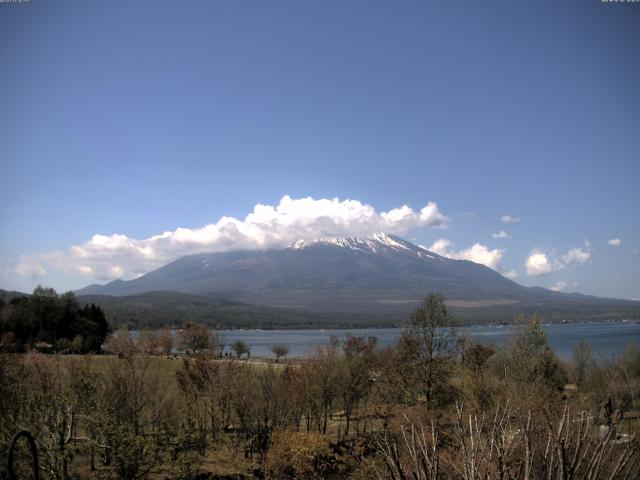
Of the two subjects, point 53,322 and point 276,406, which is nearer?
point 276,406

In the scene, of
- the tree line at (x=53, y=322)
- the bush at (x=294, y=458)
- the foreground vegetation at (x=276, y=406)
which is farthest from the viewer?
the tree line at (x=53, y=322)

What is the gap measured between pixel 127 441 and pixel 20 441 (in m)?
4.37

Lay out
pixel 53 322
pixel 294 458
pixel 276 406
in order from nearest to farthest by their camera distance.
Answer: pixel 294 458 → pixel 276 406 → pixel 53 322

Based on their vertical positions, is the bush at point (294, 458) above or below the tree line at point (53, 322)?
below

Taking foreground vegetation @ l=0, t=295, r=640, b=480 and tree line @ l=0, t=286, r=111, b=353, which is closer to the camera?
foreground vegetation @ l=0, t=295, r=640, b=480

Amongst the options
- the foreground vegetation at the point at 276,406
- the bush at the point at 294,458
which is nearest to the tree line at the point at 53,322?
the foreground vegetation at the point at 276,406

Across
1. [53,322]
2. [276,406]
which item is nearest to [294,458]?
[276,406]

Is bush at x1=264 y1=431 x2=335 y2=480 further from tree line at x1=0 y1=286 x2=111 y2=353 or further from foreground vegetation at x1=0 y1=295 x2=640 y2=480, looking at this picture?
tree line at x1=0 y1=286 x2=111 y2=353

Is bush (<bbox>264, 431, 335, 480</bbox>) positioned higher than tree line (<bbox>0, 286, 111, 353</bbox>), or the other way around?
tree line (<bbox>0, 286, 111, 353</bbox>)

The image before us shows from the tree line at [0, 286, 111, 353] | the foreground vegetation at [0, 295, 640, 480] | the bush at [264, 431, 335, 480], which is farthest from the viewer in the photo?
the tree line at [0, 286, 111, 353]

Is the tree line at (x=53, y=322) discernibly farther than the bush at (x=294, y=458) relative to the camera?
Yes

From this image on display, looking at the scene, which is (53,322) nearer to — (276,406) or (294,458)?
(276,406)

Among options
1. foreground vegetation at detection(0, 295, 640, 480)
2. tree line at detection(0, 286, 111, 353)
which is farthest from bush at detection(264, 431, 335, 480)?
tree line at detection(0, 286, 111, 353)

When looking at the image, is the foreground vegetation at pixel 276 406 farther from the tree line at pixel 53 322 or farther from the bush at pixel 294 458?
the tree line at pixel 53 322
